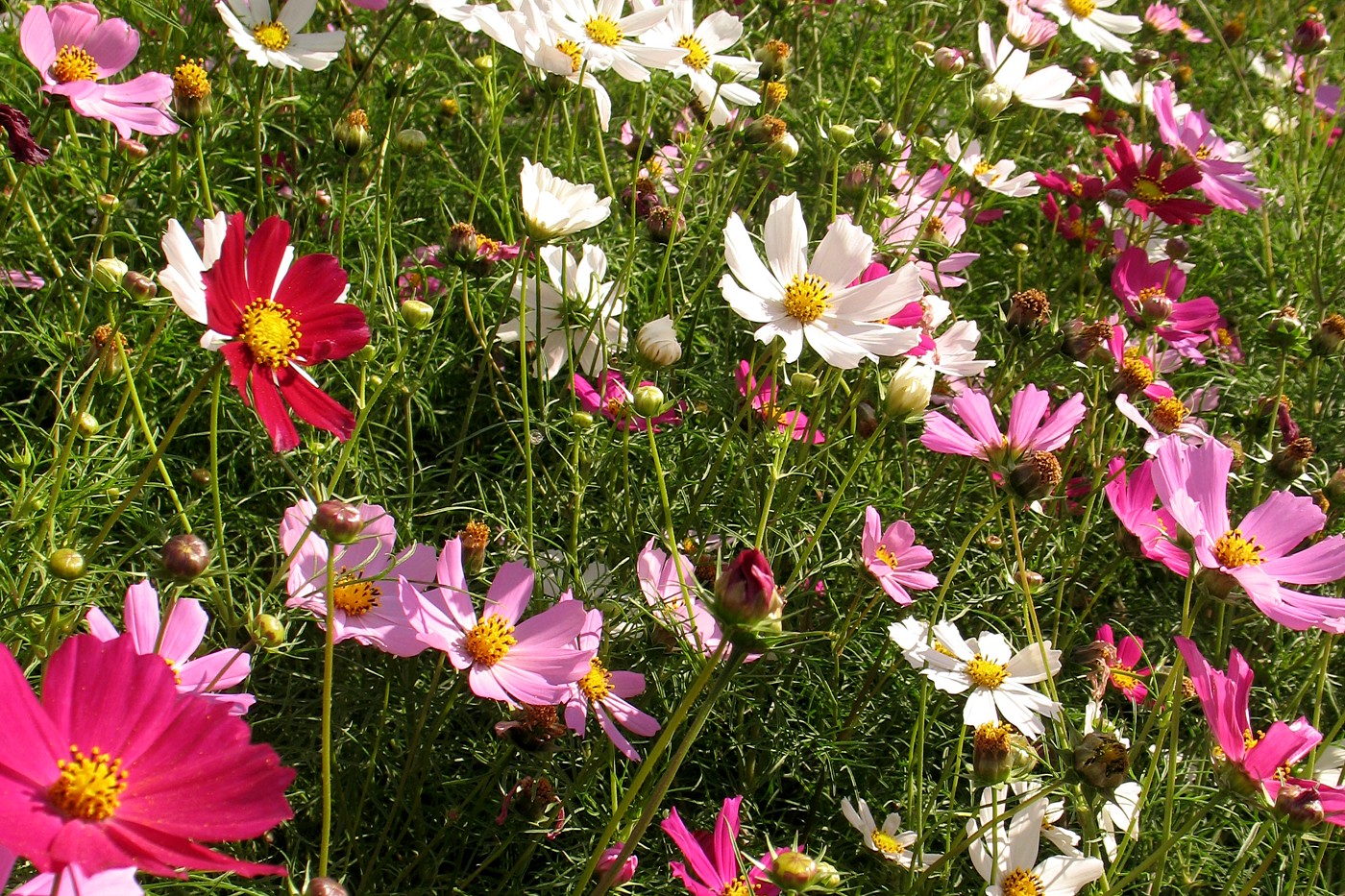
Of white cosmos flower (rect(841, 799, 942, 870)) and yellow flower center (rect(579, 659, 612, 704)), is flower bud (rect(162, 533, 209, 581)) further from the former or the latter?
white cosmos flower (rect(841, 799, 942, 870))

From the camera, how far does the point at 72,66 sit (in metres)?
1.07

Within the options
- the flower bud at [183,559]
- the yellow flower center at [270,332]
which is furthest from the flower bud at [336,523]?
the yellow flower center at [270,332]

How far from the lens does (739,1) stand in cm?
193

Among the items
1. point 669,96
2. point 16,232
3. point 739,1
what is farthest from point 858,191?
point 16,232

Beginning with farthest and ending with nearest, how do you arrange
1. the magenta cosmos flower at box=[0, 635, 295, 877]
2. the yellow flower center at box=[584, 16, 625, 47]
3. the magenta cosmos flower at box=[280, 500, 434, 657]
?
1. the yellow flower center at box=[584, 16, 625, 47]
2. the magenta cosmos flower at box=[280, 500, 434, 657]
3. the magenta cosmos flower at box=[0, 635, 295, 877]

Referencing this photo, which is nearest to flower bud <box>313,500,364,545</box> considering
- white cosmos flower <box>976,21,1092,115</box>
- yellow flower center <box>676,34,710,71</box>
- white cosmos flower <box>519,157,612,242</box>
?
white cosmos flower <box>519,157,612,242</box>

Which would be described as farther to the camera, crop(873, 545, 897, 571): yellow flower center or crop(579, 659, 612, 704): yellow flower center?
crop(873, 545, 897, 571): yellow flower center

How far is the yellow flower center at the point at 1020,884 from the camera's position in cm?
93

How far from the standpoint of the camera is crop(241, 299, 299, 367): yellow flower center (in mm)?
721

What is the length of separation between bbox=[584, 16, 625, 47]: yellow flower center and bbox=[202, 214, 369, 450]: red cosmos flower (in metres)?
0.54

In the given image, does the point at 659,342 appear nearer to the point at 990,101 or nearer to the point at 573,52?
the point at 573,52

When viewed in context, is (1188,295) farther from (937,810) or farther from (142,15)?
(142,15)

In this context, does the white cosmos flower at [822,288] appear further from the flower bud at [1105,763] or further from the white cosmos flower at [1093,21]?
the white cosmos flower at [1093,21]

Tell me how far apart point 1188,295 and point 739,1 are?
2.84 feet
